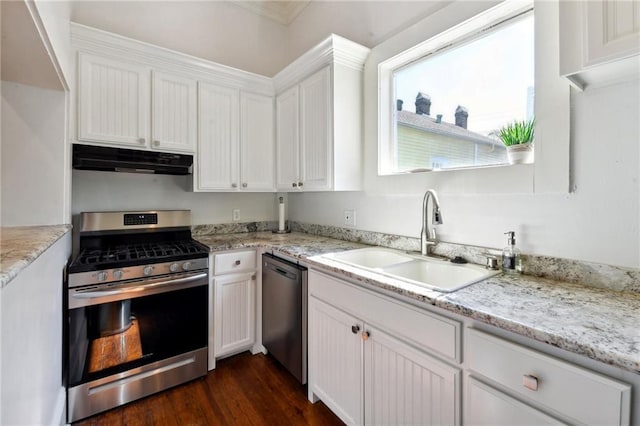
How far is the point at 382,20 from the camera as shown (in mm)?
2037

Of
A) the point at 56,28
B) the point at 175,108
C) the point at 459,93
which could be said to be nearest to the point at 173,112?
the point at 175,108

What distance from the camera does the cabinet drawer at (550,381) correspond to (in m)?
0.70

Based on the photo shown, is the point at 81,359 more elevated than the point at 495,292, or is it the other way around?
the point at 495,292

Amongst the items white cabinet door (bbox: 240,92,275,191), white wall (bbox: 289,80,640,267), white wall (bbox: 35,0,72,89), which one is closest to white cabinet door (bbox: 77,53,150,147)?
white wall (bbox: 35,0,72,89)

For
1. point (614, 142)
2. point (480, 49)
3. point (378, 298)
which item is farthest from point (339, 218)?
Answer: point (614, 142)

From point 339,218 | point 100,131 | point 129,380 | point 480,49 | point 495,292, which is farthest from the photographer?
point 339,218

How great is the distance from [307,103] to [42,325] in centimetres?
194

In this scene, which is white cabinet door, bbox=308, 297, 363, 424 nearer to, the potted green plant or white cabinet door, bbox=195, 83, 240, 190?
the potted green plant

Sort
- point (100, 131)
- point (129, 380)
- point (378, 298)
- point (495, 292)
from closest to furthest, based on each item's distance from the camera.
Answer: point (495, 292), point (378, 298), point (129, 380), point (100, 131)

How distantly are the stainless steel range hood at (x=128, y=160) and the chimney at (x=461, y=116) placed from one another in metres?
1.86

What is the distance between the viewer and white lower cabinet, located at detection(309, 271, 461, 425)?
42.5 inches

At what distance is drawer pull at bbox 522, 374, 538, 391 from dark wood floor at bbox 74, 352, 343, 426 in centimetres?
114

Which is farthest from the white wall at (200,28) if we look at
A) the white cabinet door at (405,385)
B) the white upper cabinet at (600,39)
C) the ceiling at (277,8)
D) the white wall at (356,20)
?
the white cabinet door at (405,385)

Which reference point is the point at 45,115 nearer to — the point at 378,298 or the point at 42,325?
the point at 42,325
